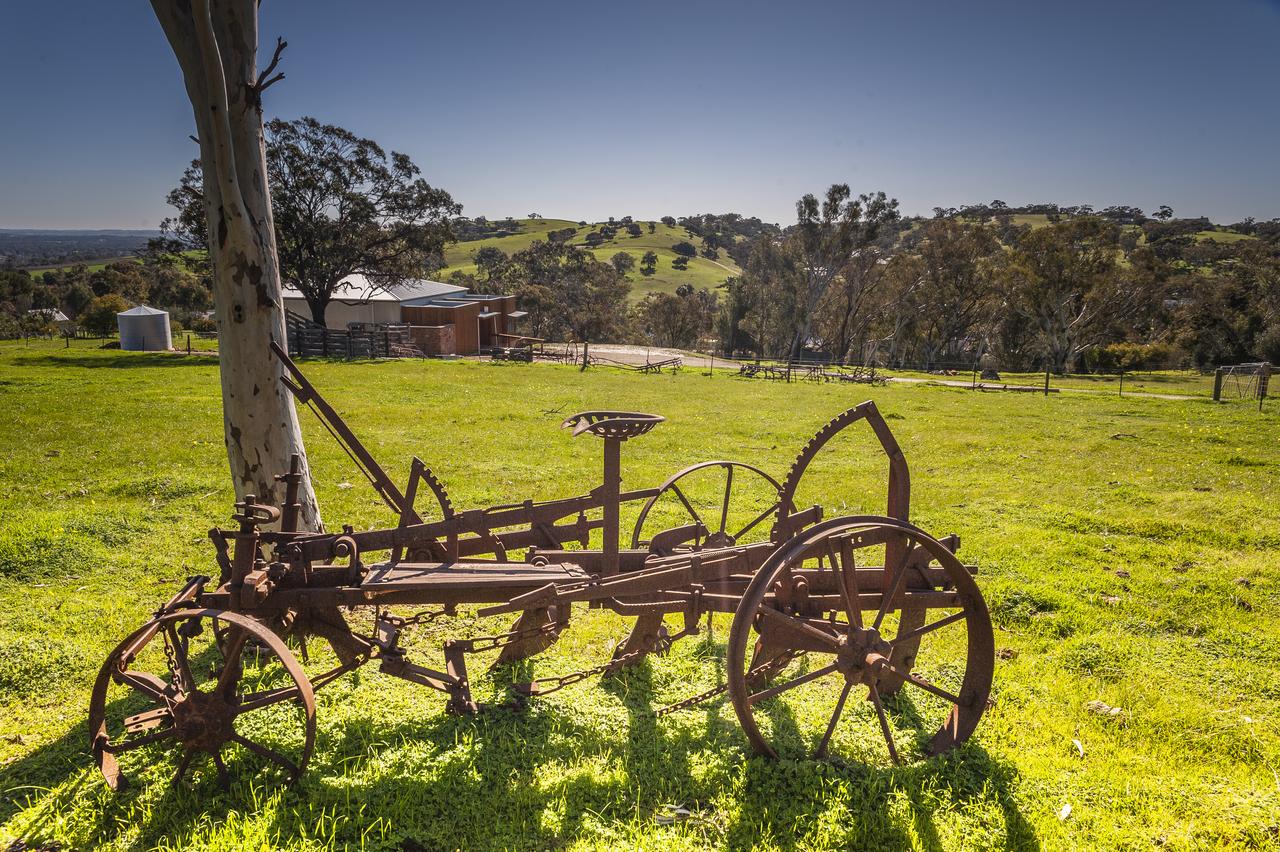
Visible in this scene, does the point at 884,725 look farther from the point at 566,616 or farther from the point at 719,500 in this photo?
the point at 719,500


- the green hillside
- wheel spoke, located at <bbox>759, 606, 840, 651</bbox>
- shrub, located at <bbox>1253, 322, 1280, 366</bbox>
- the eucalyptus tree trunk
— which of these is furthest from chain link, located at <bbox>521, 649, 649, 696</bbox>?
the green hillside

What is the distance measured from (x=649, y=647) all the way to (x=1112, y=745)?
130 inches

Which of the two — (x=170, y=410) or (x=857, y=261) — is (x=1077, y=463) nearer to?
(x=170, y=410)

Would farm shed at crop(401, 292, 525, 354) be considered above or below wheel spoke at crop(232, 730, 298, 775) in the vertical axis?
above

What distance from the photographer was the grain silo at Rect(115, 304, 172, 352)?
3597 cm

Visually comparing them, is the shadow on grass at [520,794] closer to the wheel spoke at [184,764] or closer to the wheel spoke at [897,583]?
the wheel spoke at [184,764]

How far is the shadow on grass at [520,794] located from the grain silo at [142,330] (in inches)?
1576

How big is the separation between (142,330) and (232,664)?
41.5 metres

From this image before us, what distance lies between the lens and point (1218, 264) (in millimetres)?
63375

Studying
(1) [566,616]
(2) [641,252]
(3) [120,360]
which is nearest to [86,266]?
(3) [120,360]

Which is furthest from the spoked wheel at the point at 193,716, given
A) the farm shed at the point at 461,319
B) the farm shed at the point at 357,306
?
the farm shed at the point at 357,306

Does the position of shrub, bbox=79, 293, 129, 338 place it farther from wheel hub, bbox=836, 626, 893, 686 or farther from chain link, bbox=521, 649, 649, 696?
wheel hub, bbox=836, 626, 893, 686

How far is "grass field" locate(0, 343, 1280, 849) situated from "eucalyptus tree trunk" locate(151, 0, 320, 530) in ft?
6.89

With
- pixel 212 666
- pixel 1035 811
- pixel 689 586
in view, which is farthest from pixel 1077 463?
pixel 212 666
